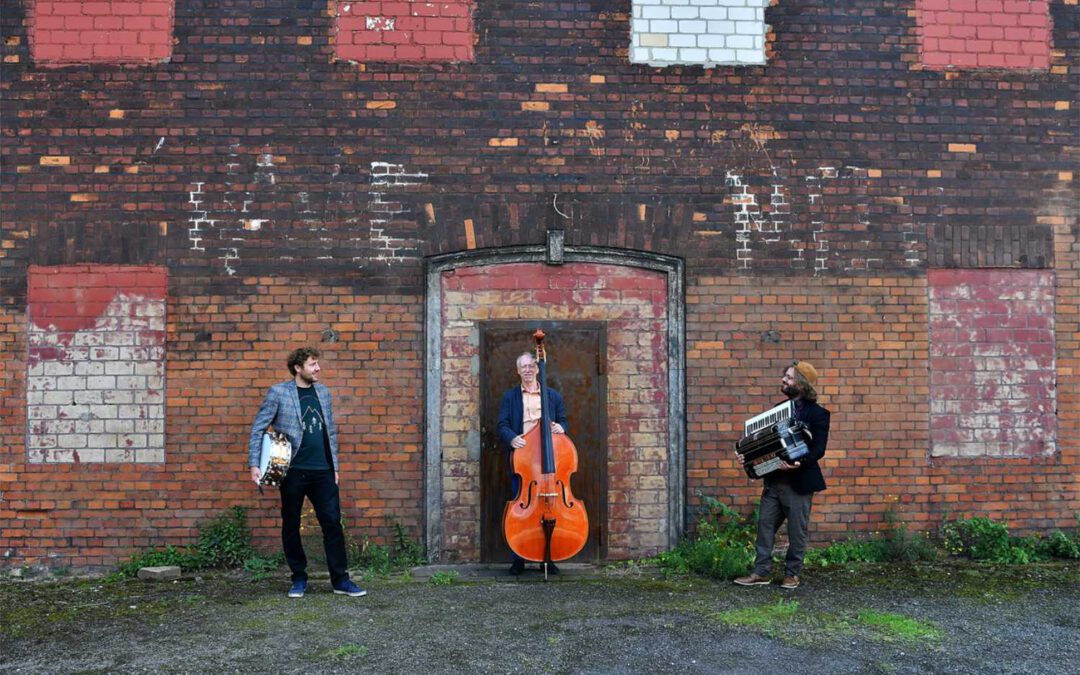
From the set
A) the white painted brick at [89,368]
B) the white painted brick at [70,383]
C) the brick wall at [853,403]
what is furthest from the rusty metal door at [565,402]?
the white painted brick at [70,383]

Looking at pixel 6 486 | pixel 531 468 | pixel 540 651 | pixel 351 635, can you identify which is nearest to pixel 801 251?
pixel 531 468

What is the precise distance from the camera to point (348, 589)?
6613 mm

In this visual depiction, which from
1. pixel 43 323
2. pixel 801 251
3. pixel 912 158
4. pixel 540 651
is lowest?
pixel 540 651

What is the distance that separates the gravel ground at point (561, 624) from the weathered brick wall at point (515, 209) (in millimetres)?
895

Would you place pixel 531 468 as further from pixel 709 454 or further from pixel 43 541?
pixel 43 541

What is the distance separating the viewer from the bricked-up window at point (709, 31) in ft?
26.0

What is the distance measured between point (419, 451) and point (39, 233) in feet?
11.6

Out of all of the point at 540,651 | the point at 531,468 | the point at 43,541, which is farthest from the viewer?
the point at 43,541

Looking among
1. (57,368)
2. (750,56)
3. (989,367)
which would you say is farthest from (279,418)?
(989,367)

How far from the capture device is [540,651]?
17.7 feet

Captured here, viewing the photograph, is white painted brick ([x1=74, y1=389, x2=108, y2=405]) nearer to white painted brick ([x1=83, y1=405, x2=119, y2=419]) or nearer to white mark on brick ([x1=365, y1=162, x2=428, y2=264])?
white painted brick ([x1=83, y1=405, x2=119, y2=419])

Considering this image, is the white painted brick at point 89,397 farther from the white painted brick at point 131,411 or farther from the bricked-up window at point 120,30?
the bricked-up window at point 120,30

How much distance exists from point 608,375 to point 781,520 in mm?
1809

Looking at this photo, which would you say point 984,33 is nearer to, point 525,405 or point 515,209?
point 515,209
